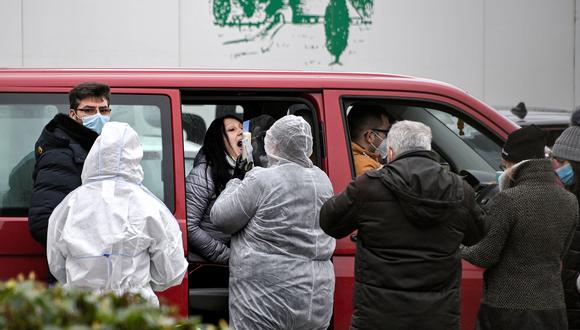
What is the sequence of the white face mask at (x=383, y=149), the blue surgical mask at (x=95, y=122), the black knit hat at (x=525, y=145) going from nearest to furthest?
the blue surgical mask at (x=95, y=122)
the black knit hat at (x=525, y=145)
the white face mask at (x=383, y=149)

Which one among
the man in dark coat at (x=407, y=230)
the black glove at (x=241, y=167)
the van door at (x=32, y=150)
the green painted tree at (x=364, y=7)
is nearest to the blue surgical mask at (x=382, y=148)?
the black glove at (x=241, y=167)

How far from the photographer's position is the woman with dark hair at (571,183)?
497 centimetres

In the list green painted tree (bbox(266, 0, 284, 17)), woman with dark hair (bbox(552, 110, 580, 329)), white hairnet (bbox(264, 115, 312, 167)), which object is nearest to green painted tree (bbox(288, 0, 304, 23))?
green painted tree (bbox(266, 0, 284, 17))

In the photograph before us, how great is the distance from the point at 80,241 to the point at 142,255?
0.86 ft

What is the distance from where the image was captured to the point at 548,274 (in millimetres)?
4621

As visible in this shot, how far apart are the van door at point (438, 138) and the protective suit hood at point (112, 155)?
4.11ft

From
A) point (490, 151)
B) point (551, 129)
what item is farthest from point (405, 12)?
point (490, 151)

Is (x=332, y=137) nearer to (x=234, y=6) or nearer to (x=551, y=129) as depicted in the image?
(x=551, y=129)

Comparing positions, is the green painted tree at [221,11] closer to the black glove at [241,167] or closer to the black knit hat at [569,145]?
the black glove at [241,167]

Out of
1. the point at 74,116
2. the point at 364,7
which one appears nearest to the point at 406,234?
the point at 74,116

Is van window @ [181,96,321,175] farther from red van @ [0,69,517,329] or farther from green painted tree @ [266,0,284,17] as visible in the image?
green painted tree @ [266,0,284,17]

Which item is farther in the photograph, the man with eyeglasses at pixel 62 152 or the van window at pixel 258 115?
the van window at pixel 258 115

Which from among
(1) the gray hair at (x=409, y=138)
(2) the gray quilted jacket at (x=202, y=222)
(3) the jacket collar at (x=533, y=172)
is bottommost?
(2) the gray quilted jacket at (x=202, y=222)

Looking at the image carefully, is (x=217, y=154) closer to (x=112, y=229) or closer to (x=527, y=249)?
(x=112, y=229)
